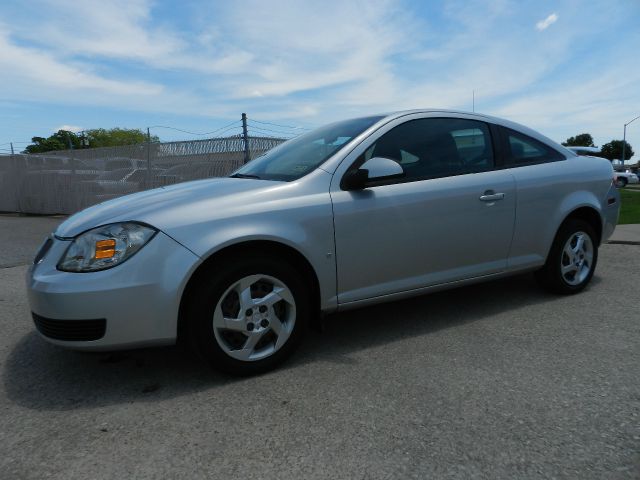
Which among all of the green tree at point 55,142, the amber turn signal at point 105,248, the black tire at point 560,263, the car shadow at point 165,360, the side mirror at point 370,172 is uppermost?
the green tree at point 55,142

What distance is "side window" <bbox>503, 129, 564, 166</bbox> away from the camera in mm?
3877

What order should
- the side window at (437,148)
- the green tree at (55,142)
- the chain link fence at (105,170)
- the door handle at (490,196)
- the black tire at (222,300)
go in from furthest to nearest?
the green tree at (55,142) < the chain link fence at (105,170) < the door handle at (490,196) < the side window at (437,148) < the black tire at (222,300)

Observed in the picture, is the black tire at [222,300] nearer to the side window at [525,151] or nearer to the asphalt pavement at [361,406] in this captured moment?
the asphalt pavement at [361,406]

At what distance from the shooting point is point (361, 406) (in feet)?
8.05

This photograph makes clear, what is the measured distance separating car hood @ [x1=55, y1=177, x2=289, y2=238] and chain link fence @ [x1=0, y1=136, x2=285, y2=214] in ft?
20.2

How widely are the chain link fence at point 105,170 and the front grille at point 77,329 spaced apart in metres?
6.76

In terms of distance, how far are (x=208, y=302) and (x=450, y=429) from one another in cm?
135

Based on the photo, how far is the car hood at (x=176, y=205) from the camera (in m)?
2.67

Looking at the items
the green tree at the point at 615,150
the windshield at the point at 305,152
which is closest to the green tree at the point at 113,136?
the green tree at the point at 615,150

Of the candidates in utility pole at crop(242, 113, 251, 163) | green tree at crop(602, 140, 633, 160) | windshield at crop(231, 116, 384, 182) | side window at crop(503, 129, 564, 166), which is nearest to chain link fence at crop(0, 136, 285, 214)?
utility pole at crop(242, 113, 251, 163)

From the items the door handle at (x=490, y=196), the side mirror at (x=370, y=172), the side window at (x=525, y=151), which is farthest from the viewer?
the side window at (x=525, y=151)

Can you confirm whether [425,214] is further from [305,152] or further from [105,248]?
[105,248]

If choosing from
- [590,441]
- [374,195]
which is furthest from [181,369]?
[590,441]

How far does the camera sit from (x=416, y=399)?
2512mm
